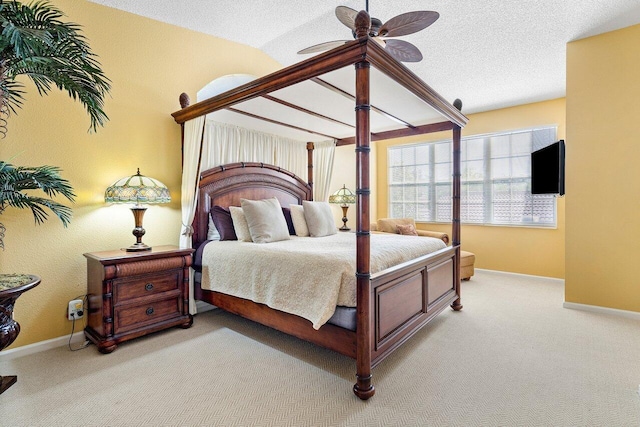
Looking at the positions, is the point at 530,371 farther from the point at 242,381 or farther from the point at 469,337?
the point at 242,381

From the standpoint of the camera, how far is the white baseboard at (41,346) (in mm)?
2369

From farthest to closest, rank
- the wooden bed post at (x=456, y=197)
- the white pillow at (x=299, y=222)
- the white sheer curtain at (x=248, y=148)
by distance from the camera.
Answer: the white pillow at (x=299, y=222), the white sheer curtain at (x=248, y=148), the wooden bed post at (x=456, y=197)

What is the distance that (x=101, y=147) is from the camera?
280 cm

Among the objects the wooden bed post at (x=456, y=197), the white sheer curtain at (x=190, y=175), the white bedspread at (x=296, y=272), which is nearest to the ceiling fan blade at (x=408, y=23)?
the wooden bed post at (x=456, y=197)

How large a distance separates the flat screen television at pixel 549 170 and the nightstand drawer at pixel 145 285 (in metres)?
4.17

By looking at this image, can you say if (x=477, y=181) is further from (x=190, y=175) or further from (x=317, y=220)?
(x=190, y=175)

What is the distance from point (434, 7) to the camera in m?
2.97

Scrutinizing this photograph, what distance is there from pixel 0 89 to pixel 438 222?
18.9ft

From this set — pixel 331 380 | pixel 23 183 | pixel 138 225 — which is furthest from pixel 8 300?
pixel 331 380

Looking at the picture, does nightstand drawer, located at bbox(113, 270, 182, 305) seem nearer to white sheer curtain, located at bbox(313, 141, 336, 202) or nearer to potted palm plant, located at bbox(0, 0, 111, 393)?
potted palm plant, located at bbox(0, 0, 111, 393)

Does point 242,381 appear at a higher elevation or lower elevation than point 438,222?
lower

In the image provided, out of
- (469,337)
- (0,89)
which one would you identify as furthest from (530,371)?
(0,89)

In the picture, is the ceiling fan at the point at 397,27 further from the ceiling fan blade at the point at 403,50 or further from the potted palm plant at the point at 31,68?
the potted palm plant at the point at 31,68

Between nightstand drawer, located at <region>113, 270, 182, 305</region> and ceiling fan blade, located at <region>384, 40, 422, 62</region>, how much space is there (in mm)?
2691
